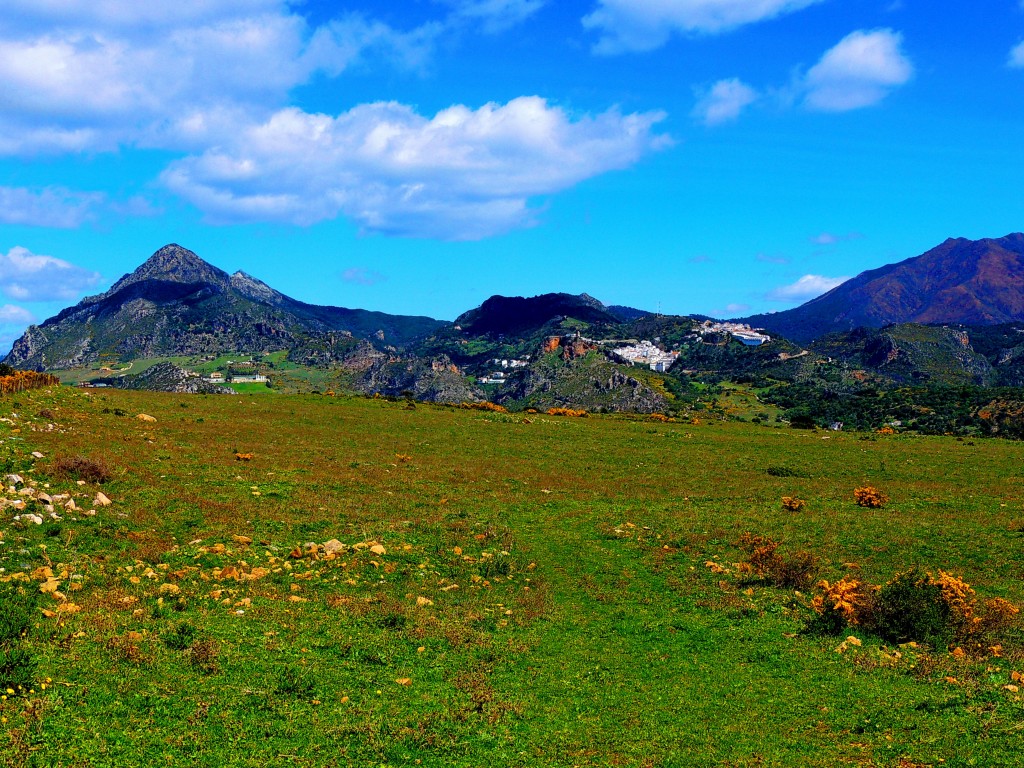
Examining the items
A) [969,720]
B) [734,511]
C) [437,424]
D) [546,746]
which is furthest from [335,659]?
[437,424]

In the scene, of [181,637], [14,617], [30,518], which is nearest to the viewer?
[14,617]

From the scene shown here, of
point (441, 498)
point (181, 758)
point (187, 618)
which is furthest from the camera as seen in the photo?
point (441, 498)

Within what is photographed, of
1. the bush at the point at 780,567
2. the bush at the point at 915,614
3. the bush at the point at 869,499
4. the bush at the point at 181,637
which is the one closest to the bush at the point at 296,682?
the bush at the point at 181,637

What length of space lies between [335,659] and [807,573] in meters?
15.1

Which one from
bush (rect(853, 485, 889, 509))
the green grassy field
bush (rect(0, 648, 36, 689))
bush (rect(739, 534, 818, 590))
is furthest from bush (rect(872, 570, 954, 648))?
bush (rect(0, 648, 36, 689))

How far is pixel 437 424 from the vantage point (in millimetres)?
57594

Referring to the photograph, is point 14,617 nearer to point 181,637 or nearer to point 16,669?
point 16,669

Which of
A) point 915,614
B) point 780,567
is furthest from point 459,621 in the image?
point 915,614

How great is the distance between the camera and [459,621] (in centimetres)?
1677

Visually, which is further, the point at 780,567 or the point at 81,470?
the point at 81,470

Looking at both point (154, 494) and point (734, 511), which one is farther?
point (734, 511)

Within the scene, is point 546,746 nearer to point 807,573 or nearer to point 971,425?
point 807,573

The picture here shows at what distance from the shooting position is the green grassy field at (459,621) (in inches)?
440

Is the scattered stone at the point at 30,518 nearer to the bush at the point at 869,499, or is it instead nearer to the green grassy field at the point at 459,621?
the green grassy field at the point at 459,621
